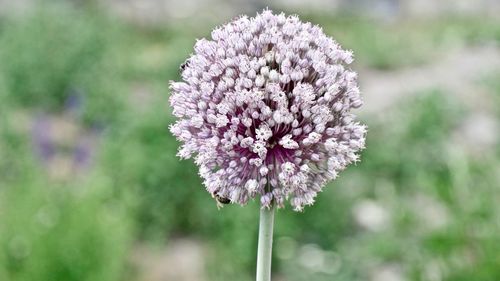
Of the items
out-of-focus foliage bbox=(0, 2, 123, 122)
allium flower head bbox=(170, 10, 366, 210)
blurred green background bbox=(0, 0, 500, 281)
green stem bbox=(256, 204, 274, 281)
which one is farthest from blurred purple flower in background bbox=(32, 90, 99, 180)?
green stem bbox=(256, 204, 274, 281)

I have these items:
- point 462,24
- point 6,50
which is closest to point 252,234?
point 6,50

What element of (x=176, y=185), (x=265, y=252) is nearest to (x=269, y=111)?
(x=265, y=252)

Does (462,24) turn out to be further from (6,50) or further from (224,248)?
(224,248)

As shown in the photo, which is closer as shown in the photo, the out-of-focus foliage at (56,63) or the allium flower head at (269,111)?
the allium flower head at (269,111)

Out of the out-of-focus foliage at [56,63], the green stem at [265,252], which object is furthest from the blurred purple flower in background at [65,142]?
the green stem at [265,252]

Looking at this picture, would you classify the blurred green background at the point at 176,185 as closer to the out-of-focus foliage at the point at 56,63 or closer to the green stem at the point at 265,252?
the out-of-focus foliage at the point at 56,63

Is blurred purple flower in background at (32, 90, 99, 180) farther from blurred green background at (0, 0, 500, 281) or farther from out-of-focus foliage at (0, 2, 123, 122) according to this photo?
out-of-focus foliage at (0, 2, 123, 122)
